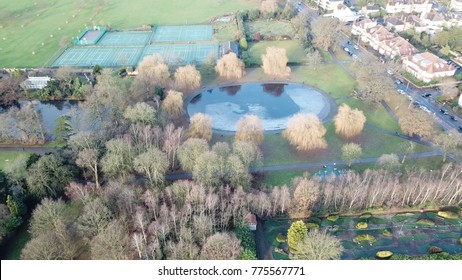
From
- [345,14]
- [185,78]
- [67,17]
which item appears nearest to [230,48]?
[185,78]

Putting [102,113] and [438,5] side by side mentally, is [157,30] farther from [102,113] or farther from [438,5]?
[438,5]

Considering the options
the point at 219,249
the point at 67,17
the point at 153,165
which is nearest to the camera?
the point at 219,249

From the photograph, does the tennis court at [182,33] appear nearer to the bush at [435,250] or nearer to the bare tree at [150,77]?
the bare tree at [150,77]

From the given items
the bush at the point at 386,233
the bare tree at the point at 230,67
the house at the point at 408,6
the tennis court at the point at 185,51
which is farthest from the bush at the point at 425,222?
the house at the point at 408,6

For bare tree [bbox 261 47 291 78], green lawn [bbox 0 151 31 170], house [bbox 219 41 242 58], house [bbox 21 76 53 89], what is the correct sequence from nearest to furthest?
1. green lawn [bbox 0 151 31 170]
2. house [bbox 21 76 53 89]
3. bare tree [bbox 261 47 291 78]
4. house [bbox 219 41 242 58]

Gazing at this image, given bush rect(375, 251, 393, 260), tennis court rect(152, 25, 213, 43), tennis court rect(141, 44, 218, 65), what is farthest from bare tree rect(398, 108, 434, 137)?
tennis court rect(152, 25, 213, 43)

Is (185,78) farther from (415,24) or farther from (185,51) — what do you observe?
(415,24)

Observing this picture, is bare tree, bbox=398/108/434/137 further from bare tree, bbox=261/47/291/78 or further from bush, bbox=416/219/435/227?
bare tree, bbox=261/47/291/78
